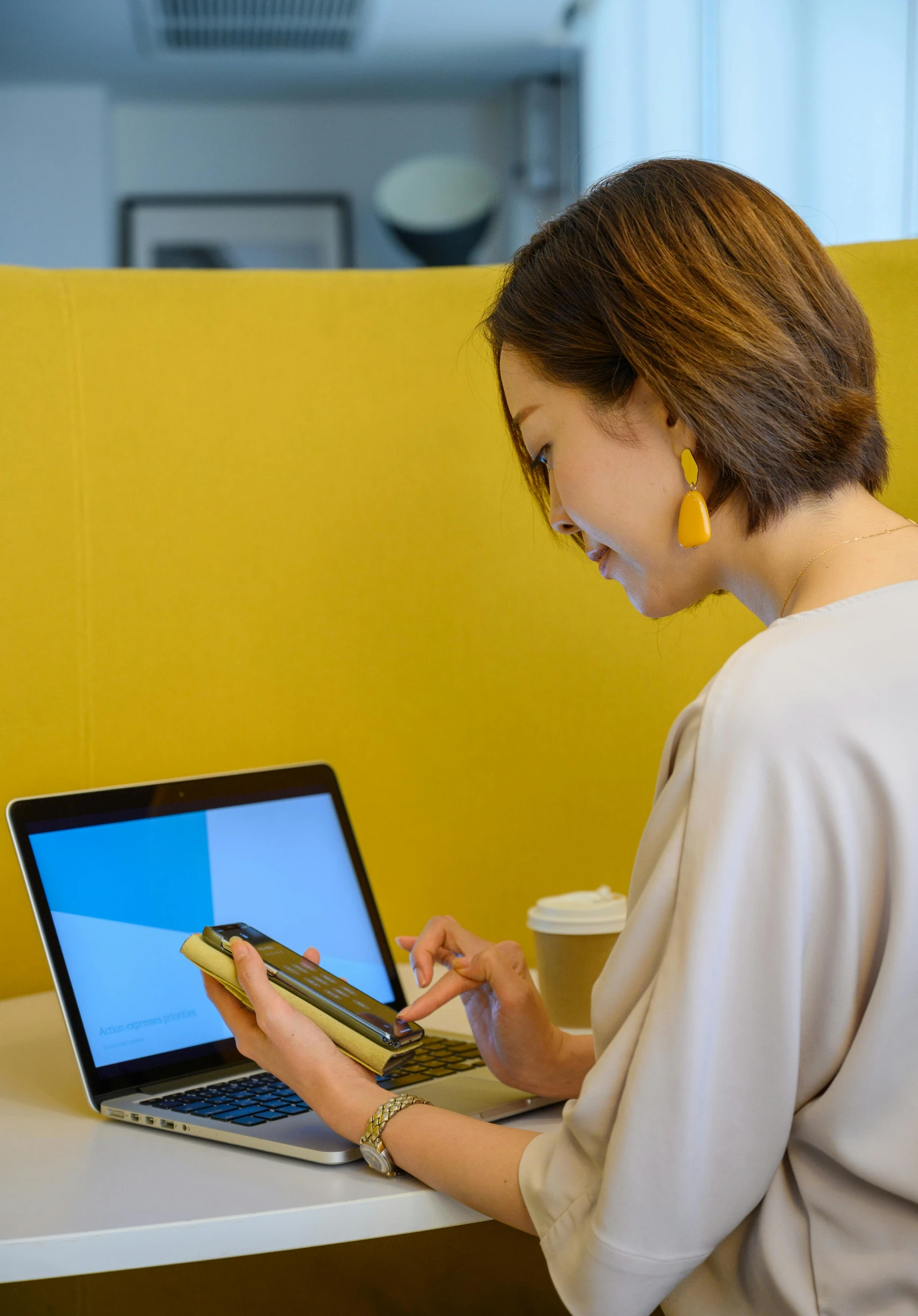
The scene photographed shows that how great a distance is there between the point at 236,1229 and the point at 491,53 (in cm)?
387

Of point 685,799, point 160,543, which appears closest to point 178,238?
point 160,543

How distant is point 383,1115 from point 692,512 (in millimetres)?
417

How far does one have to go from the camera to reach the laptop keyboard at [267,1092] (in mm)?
811

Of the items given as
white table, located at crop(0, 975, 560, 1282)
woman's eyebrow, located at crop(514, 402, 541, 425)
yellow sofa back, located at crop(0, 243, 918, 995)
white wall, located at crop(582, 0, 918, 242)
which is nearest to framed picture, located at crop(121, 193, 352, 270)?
white wall, located at crop(582, 0, 918, 242)

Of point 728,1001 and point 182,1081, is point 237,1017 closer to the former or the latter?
point 182,1081

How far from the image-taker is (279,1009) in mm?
723

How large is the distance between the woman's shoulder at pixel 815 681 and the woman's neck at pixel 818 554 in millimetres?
60

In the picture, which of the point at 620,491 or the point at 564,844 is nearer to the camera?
the point at 620,491

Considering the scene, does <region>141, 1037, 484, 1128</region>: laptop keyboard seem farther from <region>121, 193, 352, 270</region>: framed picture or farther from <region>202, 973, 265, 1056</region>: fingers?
<region>121, 193, 352, 270</region>: framed picture

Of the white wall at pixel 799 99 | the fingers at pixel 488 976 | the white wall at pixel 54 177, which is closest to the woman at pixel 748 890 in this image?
the fingers at pixel 488 976

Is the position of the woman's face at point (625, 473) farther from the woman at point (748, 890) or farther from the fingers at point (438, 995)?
the fingers at point (438, 995)

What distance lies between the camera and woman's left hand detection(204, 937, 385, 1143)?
0.71 metres

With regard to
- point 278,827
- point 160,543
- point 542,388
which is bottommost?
point 278,827

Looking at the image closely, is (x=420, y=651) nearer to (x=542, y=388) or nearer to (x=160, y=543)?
(x=160, y=543)
